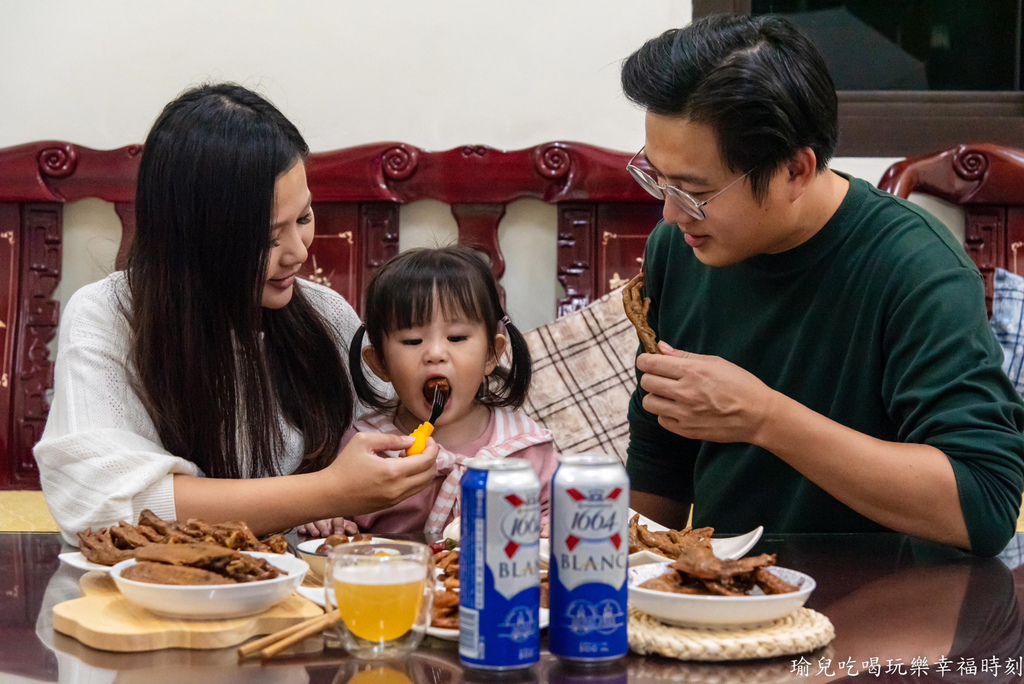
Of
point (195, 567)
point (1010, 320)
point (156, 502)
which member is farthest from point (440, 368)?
point (1010, 320)

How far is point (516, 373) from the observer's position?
6.18 feet

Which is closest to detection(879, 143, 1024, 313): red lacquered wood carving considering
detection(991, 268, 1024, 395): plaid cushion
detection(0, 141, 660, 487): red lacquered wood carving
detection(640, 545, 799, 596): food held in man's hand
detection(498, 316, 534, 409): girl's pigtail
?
detection(991, 268, 1024, 395): plaid cushion

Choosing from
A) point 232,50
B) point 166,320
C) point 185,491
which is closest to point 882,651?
point 185,491

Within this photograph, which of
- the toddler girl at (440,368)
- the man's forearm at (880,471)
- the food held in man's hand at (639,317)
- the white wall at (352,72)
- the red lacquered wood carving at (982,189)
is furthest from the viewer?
the white wall at (352,72)

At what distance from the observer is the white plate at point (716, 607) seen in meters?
0.83

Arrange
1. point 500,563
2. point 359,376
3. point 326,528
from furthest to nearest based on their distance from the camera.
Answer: point 359,376 < point 326,528 < point 500,563

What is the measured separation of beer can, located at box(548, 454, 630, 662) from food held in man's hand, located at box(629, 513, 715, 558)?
0.29 m

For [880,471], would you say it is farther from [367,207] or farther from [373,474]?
[367,207]

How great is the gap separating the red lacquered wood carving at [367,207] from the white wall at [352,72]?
0.26 feet

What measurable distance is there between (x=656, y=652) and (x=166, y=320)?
3.15 ft

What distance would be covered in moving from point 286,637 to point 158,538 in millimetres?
285

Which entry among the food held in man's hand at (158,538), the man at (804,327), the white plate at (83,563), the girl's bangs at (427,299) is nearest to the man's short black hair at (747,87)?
the man at (804,327)

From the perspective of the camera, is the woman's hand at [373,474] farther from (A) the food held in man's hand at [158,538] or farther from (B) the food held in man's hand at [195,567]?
(B) the food held in man's hand at [195,567]

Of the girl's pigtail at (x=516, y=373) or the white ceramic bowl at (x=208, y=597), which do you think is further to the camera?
the girl's pigtail at (x=516, y=373)
